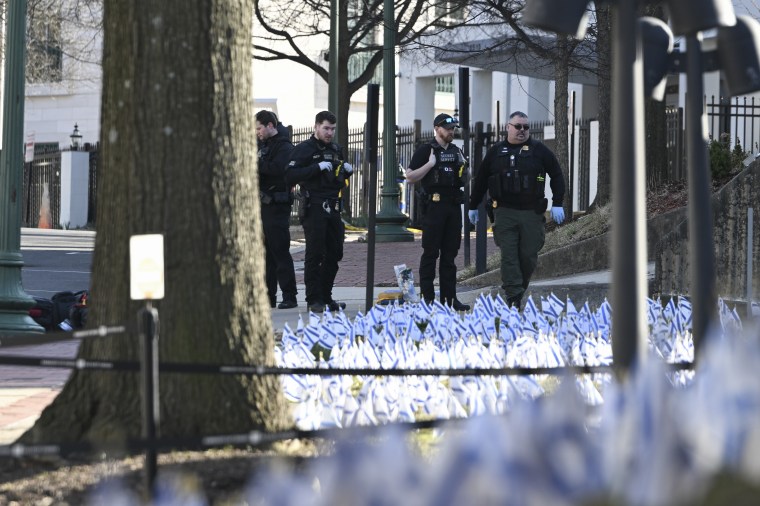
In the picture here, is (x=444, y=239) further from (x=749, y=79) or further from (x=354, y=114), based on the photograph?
(x=354, y=114)

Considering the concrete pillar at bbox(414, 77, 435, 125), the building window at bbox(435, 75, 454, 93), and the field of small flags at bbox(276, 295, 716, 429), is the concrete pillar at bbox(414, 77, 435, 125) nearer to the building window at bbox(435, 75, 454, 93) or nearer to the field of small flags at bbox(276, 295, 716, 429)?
the building window at bbox(435, 75, 454, 93)

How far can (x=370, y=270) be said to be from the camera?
39.0 feet

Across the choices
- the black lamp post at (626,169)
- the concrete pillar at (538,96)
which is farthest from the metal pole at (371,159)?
the concrete pillar at (538,96)

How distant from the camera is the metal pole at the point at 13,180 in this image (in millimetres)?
10898

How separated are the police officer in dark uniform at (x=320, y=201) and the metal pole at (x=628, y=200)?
26.1ft

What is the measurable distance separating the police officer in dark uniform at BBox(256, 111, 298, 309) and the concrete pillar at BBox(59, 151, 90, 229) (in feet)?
97.6

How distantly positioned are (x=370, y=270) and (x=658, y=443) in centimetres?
1000

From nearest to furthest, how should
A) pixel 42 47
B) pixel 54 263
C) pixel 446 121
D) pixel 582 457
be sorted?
pixel 582 457, pixel 446 121, pixel 54 263, pixel 42 47

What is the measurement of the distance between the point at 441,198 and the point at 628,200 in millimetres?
7767

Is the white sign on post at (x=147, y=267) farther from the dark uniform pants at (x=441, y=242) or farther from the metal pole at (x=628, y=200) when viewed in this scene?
the dark uniform pants at (x=441, y=242)

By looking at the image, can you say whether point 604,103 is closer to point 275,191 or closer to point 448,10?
point 275,191

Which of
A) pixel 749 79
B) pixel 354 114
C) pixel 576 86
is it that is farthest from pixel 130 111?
pixel 354 114

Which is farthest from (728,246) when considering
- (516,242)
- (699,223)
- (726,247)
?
(699,223)

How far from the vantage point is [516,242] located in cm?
1239
